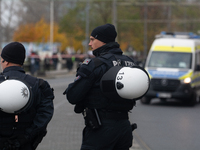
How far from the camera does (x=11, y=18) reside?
71.2 metres

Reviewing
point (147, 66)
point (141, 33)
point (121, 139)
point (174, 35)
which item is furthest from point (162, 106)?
point (141, 33)

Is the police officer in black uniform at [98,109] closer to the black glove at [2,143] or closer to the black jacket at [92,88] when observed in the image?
the black jacket at [92,88]

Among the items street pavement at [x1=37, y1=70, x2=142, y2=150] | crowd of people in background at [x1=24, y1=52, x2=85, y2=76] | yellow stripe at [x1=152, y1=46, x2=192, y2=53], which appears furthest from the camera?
crowd of people in background at [x1=24, y1=52, x2=85, y2=76]

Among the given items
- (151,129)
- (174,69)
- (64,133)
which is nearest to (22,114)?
(64,133)

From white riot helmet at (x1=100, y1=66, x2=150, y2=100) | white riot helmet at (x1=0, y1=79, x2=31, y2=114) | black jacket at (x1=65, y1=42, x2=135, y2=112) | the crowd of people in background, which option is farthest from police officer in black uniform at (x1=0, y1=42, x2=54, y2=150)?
the crowd of people in background

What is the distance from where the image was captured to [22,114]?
4.26 metres

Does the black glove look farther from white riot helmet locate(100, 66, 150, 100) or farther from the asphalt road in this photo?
the asphalt road

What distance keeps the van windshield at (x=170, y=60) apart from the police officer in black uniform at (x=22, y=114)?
41.9 ft

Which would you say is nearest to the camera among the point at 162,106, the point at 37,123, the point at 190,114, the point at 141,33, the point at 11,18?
the point at 37,123

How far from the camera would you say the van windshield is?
16.9 meters

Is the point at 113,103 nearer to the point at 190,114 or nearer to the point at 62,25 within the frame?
the point at 190,114

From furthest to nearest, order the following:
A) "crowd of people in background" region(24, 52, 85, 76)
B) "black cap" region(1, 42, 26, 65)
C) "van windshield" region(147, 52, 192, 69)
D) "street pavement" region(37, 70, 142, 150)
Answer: "crowd of people in background" region(24, 52, 85, 76), "van windshield" region(147, 52, 192, 69), "street pavement" region(37, 70, 142, 150), "black cap" region(1, 42, 26, 65)

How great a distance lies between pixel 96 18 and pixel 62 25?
4.49 m

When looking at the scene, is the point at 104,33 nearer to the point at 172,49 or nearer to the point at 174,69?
the point at 174,69
